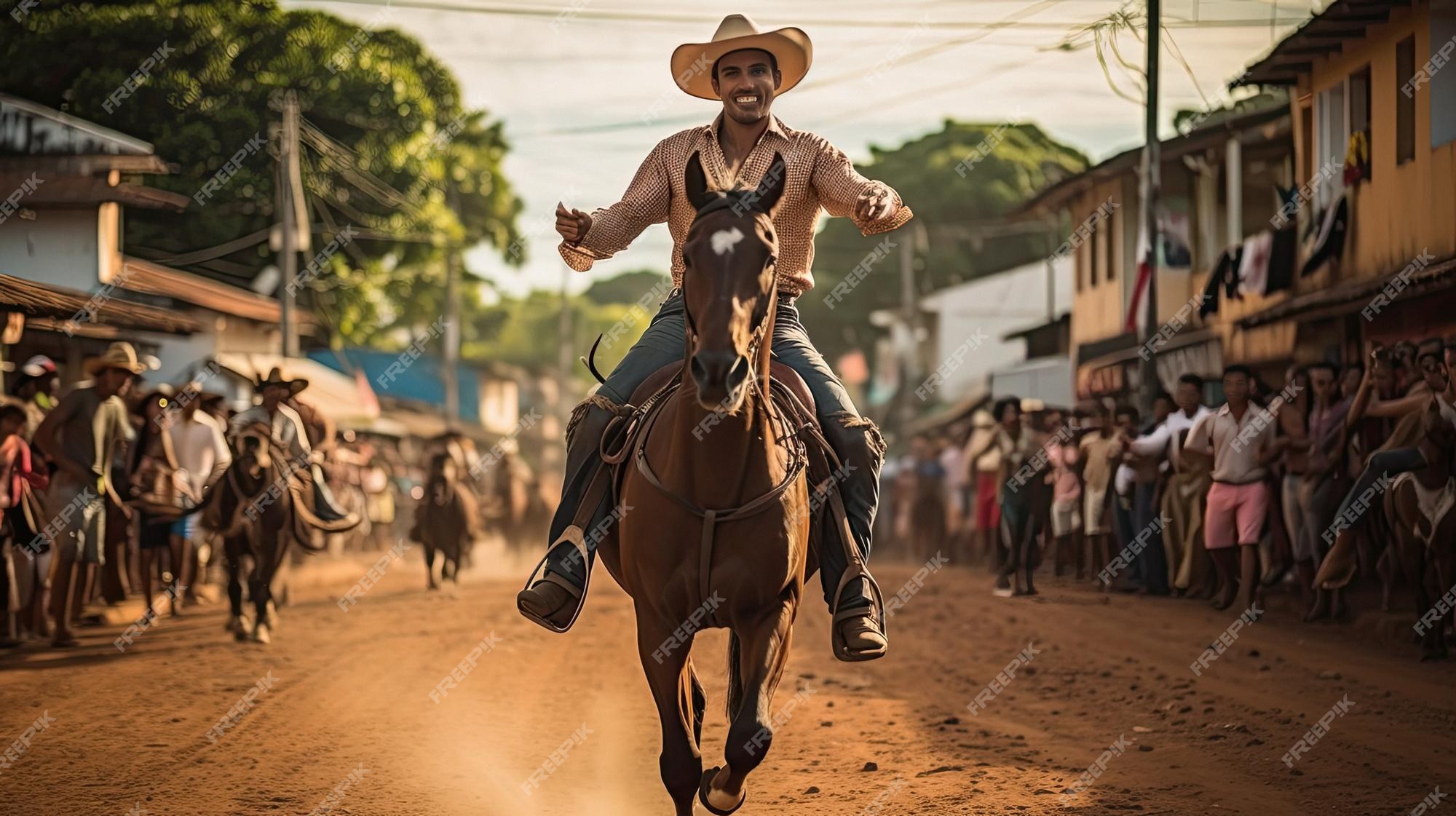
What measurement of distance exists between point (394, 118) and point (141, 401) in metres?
20.1

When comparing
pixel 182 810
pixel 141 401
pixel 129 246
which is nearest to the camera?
pixel 182 810

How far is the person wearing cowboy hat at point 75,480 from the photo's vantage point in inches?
532

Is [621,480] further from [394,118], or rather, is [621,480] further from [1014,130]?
[1014,130]

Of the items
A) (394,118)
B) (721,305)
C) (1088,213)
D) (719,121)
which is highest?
(394,118)

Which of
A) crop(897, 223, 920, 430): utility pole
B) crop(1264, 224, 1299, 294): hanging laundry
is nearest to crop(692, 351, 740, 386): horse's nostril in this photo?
crop(1264, 224, 1299, 294): hanging laundry

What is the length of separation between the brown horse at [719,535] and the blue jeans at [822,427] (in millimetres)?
324

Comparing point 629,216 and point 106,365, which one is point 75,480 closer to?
point 106,365

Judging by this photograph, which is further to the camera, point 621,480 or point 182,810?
point 182,810

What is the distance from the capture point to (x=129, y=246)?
108 feet

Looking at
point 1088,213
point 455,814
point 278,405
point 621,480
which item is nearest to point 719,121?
point 621,480

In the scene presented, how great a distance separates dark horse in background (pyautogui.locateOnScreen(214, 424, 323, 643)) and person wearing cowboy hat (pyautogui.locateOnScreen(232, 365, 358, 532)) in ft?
0.60

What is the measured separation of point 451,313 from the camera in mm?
44250

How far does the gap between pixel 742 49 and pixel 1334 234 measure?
14.6 metres

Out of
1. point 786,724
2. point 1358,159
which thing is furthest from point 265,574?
point 1358,159
